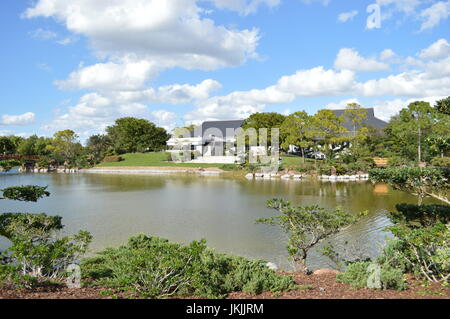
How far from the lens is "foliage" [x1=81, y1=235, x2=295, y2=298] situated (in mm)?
4391

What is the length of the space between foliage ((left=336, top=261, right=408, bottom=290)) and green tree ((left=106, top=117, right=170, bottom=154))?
4670 centimetres

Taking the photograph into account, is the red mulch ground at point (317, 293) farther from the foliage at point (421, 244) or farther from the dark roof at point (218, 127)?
the dark roof at point (218, 127)

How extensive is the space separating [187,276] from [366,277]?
8.11ft

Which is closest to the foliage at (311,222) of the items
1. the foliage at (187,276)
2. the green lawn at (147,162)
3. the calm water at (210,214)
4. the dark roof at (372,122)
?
the calm water at (210,214)

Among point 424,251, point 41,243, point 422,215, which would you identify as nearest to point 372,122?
point 422,215

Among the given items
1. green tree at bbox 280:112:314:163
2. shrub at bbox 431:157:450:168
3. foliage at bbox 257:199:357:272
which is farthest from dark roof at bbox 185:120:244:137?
foliage at bbox 257:199:357:272

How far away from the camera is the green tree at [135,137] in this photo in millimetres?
50594

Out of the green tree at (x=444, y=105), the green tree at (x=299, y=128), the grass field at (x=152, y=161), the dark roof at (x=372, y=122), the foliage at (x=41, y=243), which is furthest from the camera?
the dark roof at (x=372, y=122)

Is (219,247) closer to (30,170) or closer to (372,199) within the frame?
(372,199)

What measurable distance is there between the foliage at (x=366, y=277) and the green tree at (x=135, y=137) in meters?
46.7

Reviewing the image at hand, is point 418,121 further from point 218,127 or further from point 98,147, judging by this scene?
point 98,147
